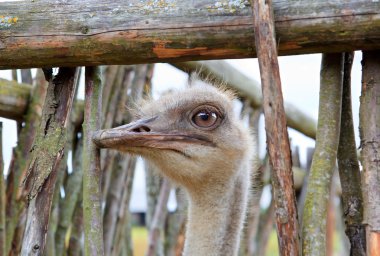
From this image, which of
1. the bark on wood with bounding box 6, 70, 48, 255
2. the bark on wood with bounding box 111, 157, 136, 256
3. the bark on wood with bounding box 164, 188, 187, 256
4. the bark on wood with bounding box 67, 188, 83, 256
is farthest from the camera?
the bark on wood with bounding box 164, 188, 187, 256

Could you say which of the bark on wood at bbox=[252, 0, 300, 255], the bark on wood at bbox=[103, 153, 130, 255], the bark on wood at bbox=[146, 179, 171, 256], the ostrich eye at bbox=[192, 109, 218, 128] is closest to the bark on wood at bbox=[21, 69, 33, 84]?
the bark on wood at bbox=[103, 153, 130, 255]

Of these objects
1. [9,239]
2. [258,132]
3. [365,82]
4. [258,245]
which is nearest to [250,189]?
[365,82]

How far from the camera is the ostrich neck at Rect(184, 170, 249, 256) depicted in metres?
3.66

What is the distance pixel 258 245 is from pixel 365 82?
3.71m

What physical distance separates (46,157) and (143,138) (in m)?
0.38

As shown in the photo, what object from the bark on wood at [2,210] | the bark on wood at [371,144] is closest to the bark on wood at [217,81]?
the bark on wood at [2,210]

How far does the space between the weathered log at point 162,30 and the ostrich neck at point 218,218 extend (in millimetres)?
768

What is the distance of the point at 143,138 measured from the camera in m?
3.35

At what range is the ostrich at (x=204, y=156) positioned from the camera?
3516mm

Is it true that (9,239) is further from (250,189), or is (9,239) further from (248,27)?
(248,27)

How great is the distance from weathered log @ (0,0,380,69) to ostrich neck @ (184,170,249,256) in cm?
77

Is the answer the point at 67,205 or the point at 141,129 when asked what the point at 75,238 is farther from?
the point at 141,129

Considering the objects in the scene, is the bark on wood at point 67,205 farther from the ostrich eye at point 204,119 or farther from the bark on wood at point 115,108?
the ostrich eye at point 204,119

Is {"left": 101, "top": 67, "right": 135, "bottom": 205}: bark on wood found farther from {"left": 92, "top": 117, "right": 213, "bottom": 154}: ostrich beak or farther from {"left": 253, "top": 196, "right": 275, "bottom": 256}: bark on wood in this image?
{"left": 253, "top": 196, "right": 275, "bottom": 256}: bark on wood
